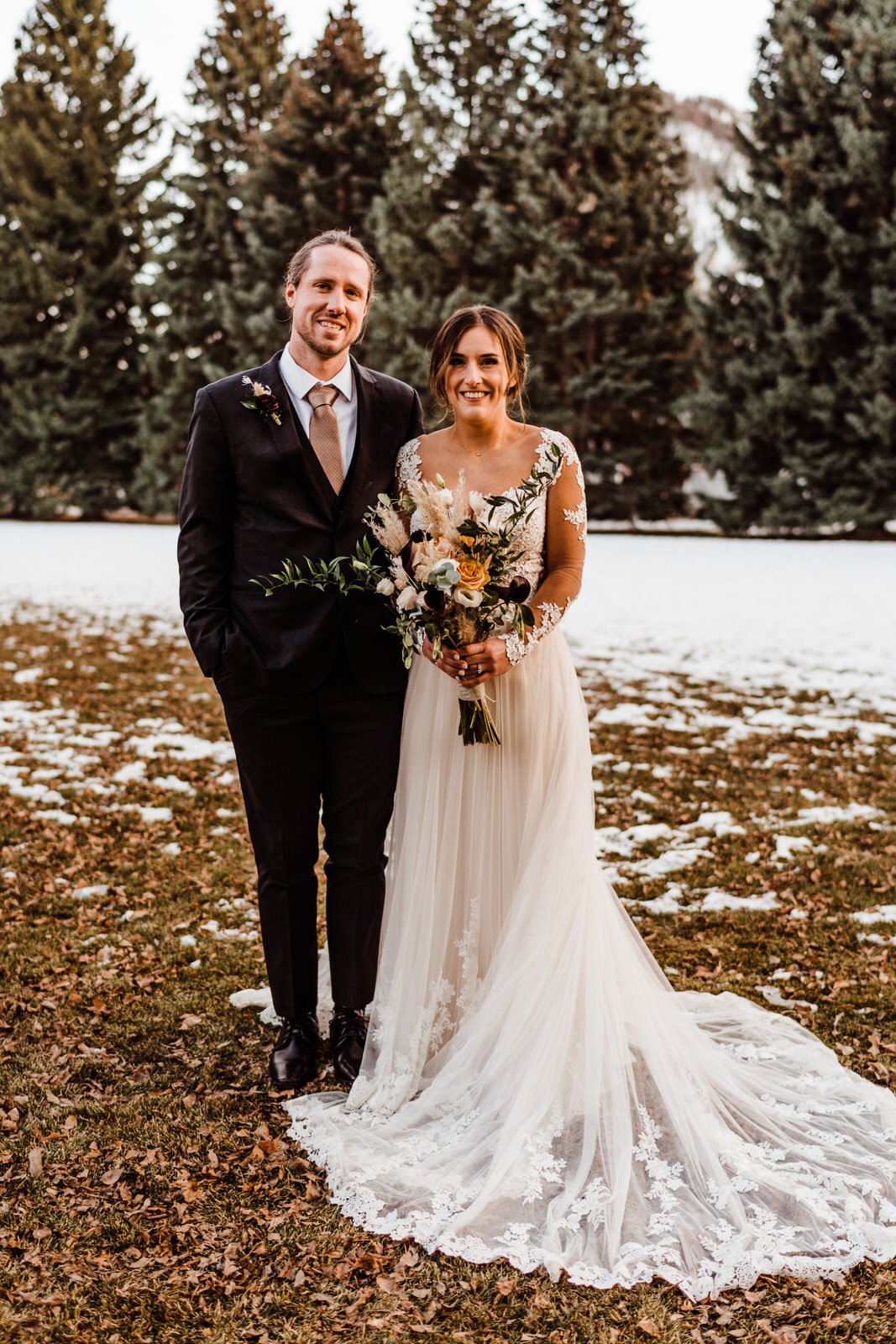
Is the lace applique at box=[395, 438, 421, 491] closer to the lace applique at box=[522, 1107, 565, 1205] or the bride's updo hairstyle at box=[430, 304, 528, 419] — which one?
the bride's updo hairstyle at box=[430, 304, 528, 419]

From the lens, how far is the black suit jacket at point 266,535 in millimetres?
3334

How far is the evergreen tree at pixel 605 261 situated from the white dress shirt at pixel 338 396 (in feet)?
77.2

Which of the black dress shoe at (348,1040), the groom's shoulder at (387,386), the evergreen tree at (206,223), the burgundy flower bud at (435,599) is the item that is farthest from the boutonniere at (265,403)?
the evergreen tree at (206,223)

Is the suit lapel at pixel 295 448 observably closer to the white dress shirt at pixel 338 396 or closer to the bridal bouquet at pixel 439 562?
the white dress shirt at pixel 338 396

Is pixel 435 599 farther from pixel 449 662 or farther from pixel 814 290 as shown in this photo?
pixel 814 290

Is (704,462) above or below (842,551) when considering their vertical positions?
above

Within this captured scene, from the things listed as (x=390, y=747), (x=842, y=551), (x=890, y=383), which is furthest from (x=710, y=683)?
(x=890, y=383)

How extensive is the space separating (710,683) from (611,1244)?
766 cm

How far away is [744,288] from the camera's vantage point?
82.0ft

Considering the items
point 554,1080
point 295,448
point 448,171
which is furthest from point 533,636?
point 448,171

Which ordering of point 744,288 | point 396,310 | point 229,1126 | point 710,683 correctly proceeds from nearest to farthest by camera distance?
point 229,1126
point 710,683
point 744,288
point 396,310

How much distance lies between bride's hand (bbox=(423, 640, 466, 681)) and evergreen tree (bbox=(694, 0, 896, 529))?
21120 millimetres

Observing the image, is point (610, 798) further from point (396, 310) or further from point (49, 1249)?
point (396, 310)

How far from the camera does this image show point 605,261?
27344 millimetres
